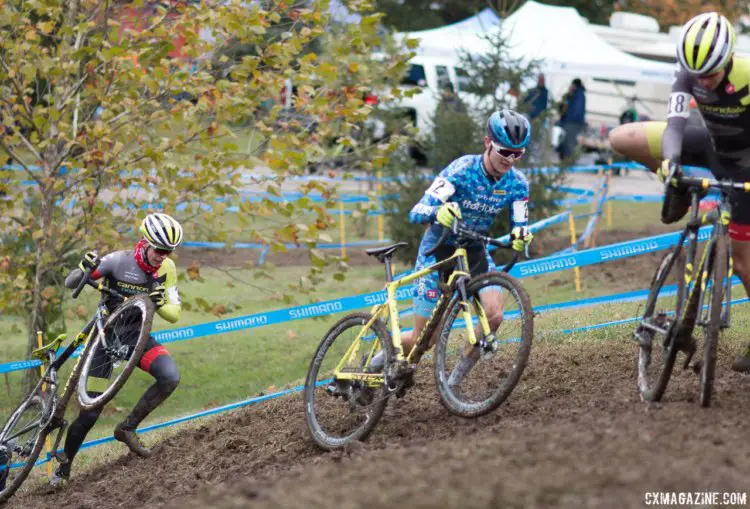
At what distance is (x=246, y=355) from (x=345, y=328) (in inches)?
271

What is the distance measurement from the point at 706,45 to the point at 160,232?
14.5 feet

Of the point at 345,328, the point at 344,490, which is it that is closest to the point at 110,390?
the point at 345,328

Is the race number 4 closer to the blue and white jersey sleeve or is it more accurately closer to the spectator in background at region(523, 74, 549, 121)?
the blue and white jersey sleeve

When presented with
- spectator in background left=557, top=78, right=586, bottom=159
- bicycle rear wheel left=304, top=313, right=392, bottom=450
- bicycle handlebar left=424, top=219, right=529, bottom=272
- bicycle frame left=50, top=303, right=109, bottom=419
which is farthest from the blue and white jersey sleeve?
spectator in background left=557, top=78, right=586, bottom=159

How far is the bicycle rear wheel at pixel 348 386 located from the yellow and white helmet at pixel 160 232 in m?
1.64

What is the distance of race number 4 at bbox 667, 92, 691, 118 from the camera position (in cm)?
661

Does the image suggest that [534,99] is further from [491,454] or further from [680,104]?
[491,454]

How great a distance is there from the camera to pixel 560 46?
2508cm

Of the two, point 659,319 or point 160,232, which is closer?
point 659,319

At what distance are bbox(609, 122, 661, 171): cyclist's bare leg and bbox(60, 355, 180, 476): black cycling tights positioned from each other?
3895 mm

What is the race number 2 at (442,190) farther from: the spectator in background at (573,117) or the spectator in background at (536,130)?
the spectator in background at (573,117)

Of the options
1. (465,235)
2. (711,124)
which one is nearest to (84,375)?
(465,235)

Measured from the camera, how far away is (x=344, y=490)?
→ 4.87 meters

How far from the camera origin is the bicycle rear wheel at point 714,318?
19.9ft
